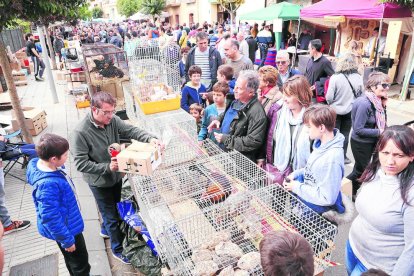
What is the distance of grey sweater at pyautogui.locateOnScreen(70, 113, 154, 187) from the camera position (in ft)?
9.93

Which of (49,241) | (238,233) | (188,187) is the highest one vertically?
(188,187)

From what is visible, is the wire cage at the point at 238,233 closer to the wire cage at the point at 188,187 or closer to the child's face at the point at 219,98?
the wire cage at the point at 188,187

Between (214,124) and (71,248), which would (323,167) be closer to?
(214,124)

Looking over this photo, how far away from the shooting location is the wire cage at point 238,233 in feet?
7.45

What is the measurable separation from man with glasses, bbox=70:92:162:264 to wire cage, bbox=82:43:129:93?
4.11 meters

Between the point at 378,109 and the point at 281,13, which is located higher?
the point at 281,13

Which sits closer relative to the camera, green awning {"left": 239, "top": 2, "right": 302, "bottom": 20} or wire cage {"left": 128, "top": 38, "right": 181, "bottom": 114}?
wire cage {"left": 128, "top": 38, "right": 181, "bottom": 114}

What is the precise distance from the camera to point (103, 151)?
10.6 ft

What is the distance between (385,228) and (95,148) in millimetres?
2647

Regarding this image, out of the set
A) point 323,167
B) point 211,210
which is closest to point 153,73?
point 211,210

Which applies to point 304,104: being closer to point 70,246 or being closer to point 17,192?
point 70,246

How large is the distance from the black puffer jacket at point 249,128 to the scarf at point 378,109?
1.42 m

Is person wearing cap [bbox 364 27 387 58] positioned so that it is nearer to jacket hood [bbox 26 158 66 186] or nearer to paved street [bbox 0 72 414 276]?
paved street [bbox 0 72 414 276]

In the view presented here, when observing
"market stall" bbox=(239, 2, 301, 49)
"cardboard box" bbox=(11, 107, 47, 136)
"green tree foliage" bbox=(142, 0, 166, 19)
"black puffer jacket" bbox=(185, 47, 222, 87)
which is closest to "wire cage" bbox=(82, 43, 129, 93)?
"cardboard box" bbox=(11, 107, 47, 136)
